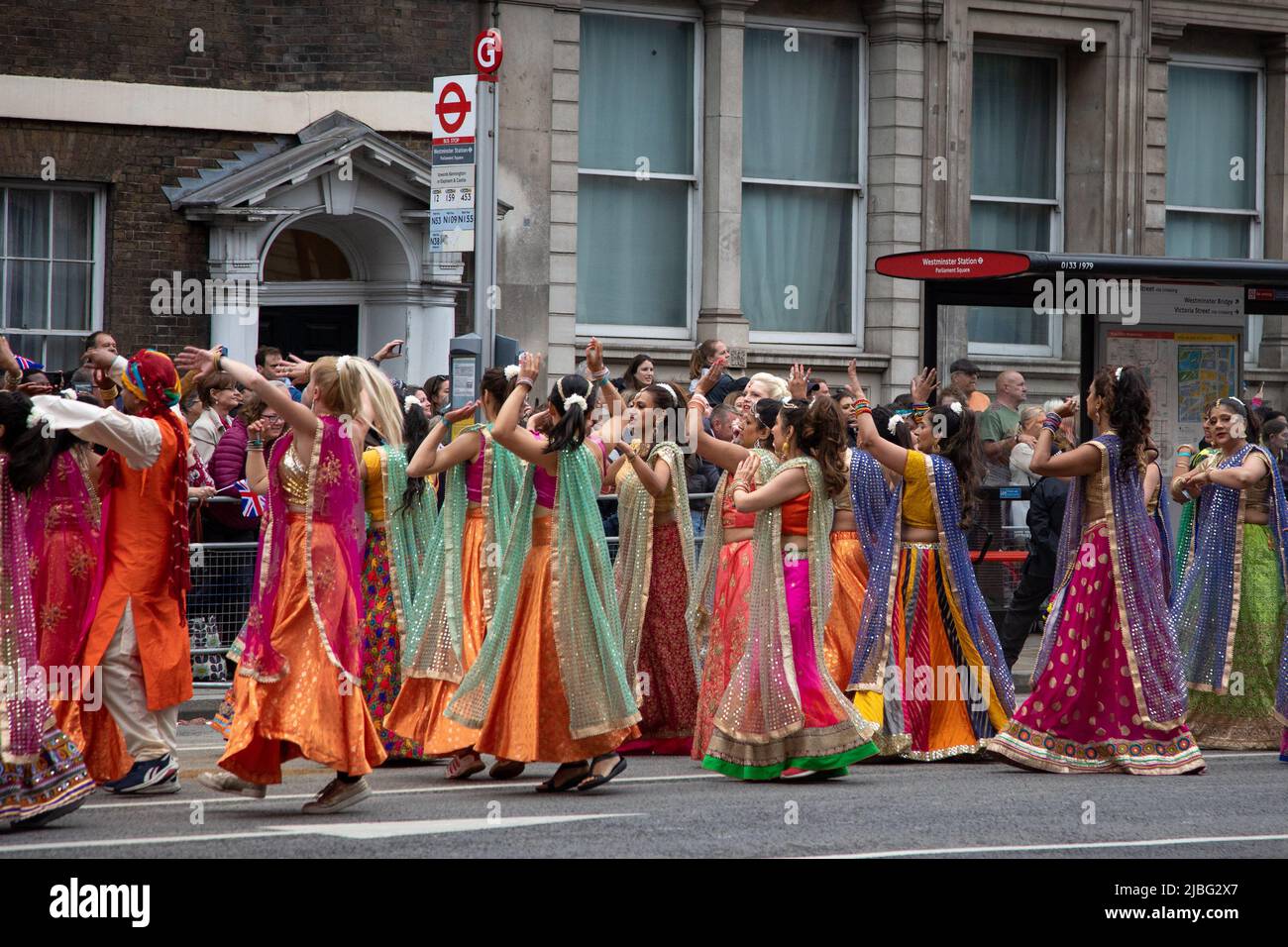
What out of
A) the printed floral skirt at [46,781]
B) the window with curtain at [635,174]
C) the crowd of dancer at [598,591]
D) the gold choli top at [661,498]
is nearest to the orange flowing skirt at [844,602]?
the crowd of dancer at [598,591]

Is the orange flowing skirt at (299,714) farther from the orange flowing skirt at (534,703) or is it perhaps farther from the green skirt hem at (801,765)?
the green skirt hem at (801,765)

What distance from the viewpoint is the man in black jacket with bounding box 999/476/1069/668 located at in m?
14.7

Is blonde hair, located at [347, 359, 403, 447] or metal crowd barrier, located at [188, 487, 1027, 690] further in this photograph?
metal crowd barrier, located at [188, 487, 1027, 690]

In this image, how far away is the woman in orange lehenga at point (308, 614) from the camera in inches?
345

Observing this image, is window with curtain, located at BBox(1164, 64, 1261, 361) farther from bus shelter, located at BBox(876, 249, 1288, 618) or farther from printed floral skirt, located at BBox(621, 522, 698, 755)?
printed floral skirt, located at BBox(621, 522, 698, 755)

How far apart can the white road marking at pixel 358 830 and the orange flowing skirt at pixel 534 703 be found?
2.96 ft

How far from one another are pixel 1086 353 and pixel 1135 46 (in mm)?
6249

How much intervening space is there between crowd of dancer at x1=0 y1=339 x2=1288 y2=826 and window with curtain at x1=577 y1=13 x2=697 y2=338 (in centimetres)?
804

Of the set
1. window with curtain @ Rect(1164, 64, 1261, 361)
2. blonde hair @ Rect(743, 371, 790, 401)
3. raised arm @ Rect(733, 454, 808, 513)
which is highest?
window with curtain @ Rect(1164, 64, 1261, 361)

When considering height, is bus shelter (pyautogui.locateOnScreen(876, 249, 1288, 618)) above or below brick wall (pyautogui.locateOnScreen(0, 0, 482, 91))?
below

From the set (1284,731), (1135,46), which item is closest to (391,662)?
(1284,731)

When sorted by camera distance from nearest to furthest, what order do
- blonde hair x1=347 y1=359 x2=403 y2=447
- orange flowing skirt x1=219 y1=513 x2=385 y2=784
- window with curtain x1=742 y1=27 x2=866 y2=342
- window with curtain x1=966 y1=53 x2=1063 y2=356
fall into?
orange flowing skirt x1=219 y1=513 x2=385 y2=784
blonde hair x1=347 y1=359 x2=403 y2=447
window with curtain x1=742 y1=27 x2=866 y2=342
window with curtain x1=966 y1=53 x2=1063 y2=356

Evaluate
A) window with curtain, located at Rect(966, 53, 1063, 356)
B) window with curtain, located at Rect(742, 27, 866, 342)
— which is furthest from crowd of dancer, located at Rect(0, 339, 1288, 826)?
window with curtain, located at Rect(966, 53, 1063, 356)
